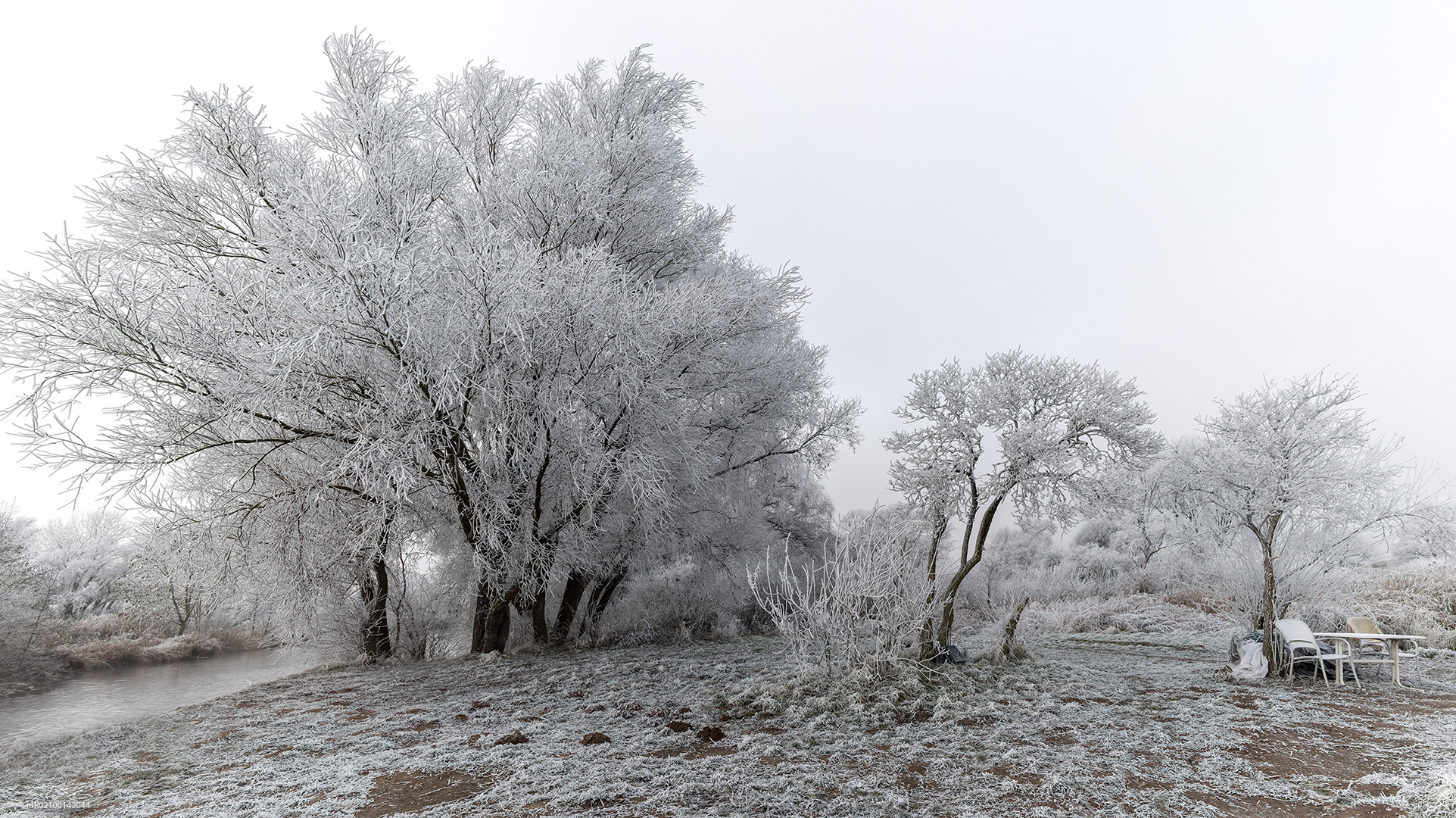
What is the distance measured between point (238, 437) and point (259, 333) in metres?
1.39

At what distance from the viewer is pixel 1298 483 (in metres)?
7.01

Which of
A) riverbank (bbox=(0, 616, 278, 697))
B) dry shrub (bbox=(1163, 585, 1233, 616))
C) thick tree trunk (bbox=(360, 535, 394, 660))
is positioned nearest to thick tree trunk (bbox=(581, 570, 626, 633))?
thick tree trunk (bbox=(360, 535, 394, 660))

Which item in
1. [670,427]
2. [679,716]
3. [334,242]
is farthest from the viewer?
[670,427]

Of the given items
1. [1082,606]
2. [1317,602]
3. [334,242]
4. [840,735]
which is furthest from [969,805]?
[1082,606]

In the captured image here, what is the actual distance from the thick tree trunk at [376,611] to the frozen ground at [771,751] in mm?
2209

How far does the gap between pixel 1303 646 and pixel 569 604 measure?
367 inches

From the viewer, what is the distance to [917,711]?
5.42 meters

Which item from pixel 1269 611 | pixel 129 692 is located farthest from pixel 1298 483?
pixel 129 692

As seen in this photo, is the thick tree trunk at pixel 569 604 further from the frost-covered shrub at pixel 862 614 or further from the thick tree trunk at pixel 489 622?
the frost-covered shrub at pixel 862 614

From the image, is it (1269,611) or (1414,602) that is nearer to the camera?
(1269,611)

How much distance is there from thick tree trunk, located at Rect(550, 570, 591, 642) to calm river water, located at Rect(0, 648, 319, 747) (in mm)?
3498

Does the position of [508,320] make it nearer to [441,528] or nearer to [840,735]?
[441,528]

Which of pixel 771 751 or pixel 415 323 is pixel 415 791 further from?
pixel 415 323

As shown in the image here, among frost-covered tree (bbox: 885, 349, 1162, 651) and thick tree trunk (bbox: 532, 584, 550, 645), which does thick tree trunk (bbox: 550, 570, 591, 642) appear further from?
frost-covered tree (bbox: 885, 349, 1162, 651)
